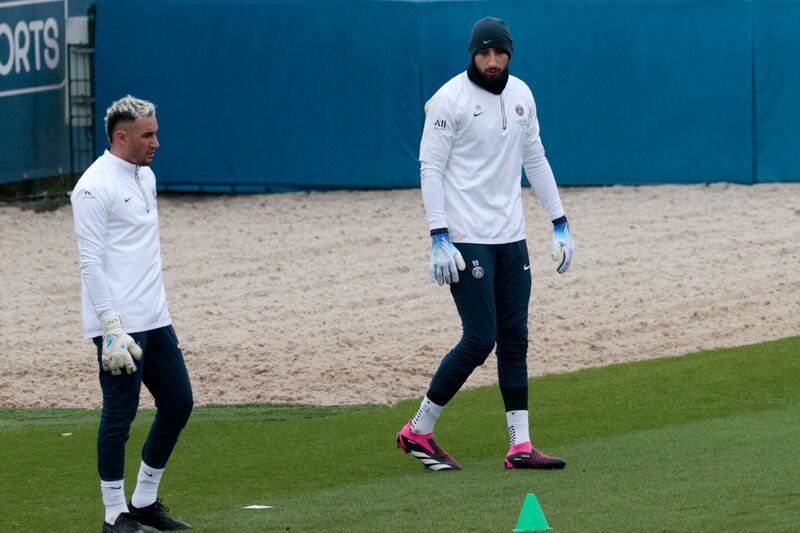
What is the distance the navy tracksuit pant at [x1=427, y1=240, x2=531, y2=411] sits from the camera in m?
7.35

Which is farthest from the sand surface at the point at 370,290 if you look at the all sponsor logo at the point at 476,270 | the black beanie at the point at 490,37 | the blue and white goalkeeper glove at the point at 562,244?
the black beanie at the point at 490,37

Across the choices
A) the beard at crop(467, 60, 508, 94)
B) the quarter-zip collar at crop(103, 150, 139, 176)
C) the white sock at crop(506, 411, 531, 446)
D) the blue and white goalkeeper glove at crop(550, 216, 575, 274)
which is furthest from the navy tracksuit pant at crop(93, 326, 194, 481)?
the blue and white goalkeeper glove at crop(550, 216, 575, 274)

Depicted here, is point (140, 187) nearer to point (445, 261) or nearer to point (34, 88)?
point (445, 261)

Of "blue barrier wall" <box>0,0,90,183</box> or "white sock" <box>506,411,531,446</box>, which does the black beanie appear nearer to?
"white sock" <box>506,411,531,446</box>

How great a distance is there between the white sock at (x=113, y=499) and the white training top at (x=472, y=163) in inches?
80.6

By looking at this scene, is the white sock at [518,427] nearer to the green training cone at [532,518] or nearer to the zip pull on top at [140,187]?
the green training cone at [532,518]

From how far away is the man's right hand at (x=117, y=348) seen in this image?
594cm

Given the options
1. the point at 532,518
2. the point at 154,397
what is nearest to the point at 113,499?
the point at 154,397

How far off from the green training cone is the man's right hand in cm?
165

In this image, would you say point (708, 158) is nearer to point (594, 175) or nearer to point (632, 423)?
point (594, 175)

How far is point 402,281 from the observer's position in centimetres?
1524

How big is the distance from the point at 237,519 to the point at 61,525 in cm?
78

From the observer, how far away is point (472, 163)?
7.42 metres

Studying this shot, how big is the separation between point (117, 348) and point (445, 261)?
1.89 metres
